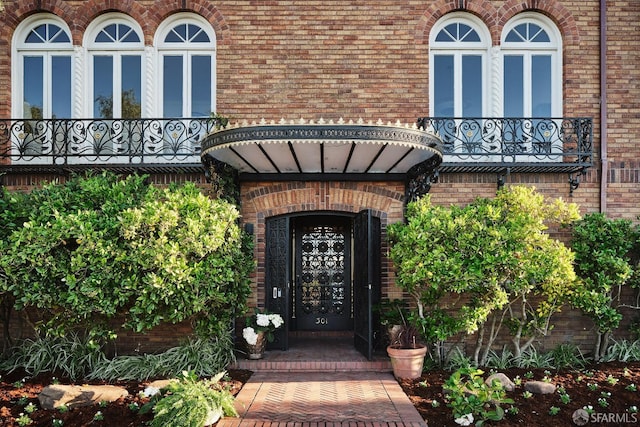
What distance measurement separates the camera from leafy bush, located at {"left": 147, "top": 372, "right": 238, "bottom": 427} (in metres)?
4.92

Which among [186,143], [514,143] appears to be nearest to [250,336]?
[186,143]

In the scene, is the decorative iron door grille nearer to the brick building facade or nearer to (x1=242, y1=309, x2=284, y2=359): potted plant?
the brick building facade

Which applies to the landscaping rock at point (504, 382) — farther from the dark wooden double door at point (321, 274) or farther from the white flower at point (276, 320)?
the dark wooden double door at point (321, 274)

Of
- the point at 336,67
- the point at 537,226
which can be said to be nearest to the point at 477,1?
the point at 336,67

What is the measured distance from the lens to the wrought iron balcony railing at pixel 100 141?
8.06 m

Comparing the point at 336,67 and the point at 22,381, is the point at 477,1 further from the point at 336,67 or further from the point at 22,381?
the point at 22,381

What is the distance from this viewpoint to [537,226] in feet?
23.1

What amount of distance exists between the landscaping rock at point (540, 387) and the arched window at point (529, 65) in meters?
4.55

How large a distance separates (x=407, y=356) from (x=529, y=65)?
18.1ft

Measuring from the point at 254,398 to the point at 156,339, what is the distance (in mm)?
2764

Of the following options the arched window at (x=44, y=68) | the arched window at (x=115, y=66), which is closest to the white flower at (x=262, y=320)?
the arched window at (x=115, y=66)

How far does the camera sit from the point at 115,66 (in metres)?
8.70

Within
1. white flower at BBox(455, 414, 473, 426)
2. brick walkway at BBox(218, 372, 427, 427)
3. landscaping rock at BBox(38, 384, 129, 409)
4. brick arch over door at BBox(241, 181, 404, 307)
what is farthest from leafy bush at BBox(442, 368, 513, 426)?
landscaping rock at BBox(38, 384, 129, 409)

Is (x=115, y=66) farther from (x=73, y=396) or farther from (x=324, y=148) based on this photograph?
(x=73, y=396)
